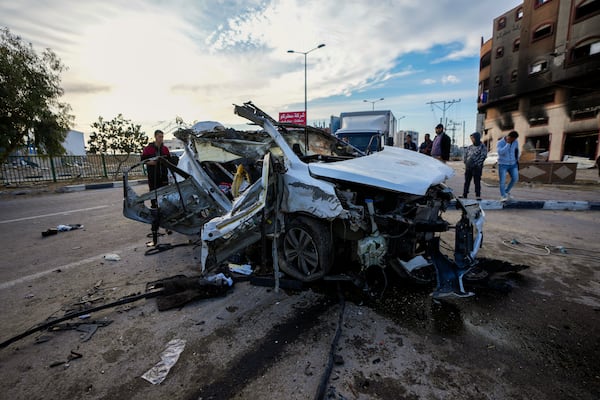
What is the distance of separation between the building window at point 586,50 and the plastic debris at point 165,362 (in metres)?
27.4

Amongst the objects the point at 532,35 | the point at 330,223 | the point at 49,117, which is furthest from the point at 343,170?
the point at 532,35

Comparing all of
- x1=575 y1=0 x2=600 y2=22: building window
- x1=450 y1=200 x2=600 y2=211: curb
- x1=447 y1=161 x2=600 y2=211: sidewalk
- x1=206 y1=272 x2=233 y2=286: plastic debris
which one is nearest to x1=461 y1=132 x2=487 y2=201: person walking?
x1=450 y1=200 x2=600 y2=211: curb

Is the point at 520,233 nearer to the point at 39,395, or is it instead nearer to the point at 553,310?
the point at 553,310

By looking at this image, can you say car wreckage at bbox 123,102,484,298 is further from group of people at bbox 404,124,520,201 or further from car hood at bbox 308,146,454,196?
group of people at bbox 404,124,520,201

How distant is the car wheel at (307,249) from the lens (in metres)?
2.90

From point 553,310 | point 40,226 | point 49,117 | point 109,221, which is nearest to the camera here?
point 553,310

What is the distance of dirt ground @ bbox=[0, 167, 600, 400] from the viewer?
5.83ft

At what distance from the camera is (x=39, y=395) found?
1.75 meters

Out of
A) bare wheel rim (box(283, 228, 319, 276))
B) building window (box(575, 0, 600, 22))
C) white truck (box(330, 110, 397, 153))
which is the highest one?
building window (box(575, 0, 600, 22))

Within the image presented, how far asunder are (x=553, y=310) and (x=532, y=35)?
101 feet

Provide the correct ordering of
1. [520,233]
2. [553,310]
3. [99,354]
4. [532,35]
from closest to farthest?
[99,354], [553,310], [520,233], [532,35]

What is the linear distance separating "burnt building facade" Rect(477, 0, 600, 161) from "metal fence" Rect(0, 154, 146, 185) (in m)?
27.5

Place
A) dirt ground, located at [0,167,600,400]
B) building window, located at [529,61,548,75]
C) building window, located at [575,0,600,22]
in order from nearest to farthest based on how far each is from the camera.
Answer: dirt ground, located at [0,167,600,400], building window, located at [575,0,600,22], building window, located at [529,61,548,75]

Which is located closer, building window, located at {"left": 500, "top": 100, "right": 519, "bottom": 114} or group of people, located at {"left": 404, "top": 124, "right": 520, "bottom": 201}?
group of people, located at {"left": 404, "top": 124, "right": 520, "bottom": 201}
